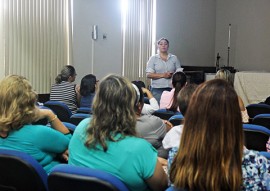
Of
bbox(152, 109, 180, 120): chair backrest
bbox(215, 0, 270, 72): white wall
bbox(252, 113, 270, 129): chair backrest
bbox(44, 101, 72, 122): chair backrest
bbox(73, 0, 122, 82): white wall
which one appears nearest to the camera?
bbox(252, 113, 270, 129): chair backrest

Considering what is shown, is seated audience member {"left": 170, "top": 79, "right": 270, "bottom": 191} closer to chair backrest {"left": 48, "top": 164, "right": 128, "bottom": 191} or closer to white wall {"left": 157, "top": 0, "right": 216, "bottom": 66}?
chair backrest {"left": 48, "top": 164, "right": 128, "bottom": 191}

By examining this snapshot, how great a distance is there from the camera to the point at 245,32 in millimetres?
10133

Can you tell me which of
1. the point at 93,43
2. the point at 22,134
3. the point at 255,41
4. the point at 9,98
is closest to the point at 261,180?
the point at 22,134

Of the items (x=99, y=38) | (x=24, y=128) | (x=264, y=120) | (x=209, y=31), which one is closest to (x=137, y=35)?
(x=99, y=38)

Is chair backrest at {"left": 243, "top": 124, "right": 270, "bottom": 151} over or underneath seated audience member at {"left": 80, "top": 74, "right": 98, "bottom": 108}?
underneath

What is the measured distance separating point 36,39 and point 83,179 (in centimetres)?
481

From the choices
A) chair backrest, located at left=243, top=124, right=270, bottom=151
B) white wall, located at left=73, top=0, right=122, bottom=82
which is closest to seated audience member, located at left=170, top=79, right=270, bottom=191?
chair backrest, located at left=243, top=124, right=270, bottom=151

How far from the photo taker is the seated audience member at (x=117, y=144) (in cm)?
160

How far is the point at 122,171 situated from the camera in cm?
160

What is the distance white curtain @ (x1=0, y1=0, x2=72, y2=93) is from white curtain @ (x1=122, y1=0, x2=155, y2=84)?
1630 mm

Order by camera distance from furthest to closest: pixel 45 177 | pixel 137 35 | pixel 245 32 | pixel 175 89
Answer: pixel 245 32
pixel 137 35
pixel 175 89
pixel 45 177

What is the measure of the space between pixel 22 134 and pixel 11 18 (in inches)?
Result: 154

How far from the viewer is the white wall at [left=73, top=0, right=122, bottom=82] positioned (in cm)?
664

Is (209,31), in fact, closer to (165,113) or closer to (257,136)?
A: (165,113)
